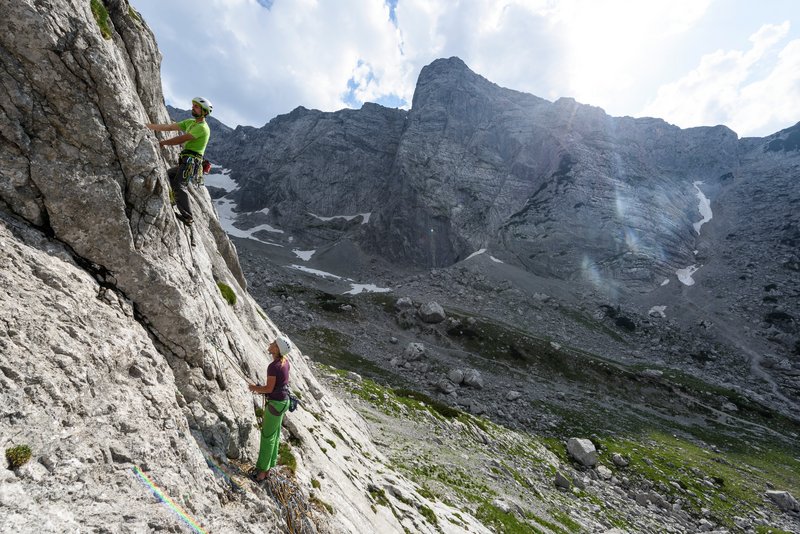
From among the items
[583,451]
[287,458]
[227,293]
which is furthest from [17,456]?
[583,451]

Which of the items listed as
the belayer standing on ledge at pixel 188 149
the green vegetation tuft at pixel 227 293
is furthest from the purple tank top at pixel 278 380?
the green vegetation tuft at pixel 227 293

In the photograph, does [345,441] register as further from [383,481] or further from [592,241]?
[592,241]

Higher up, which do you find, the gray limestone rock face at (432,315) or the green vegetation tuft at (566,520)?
the gray limestone rock face at (432,315)

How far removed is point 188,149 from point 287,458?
372 inches

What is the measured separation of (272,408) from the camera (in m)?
8.78

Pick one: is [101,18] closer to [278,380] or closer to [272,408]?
[278,380]

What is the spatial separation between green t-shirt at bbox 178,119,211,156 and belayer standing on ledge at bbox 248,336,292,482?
620 cm

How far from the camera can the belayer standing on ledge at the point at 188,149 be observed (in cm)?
993

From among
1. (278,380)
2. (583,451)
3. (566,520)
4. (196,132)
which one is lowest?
(566,520)

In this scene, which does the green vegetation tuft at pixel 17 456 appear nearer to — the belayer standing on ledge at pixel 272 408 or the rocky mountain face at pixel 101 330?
the rocky mountain face at pixel 101 330

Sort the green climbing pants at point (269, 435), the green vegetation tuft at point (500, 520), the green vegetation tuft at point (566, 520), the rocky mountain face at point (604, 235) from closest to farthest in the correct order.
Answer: the green climbing pants at point (269, 435)
the green vegetation tuft at point (500, 520)
the green vegetation tuft at point (566, 520)
the rocky mountain face at point (604, 235)

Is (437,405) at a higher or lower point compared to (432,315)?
lower

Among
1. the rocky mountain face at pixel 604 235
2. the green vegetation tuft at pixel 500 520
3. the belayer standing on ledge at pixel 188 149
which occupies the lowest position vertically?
the green vegetation tuft at pixel 500 520

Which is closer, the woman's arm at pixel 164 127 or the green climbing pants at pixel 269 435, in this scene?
the green climbing pants at pixel 269 435
